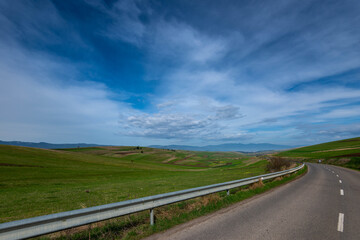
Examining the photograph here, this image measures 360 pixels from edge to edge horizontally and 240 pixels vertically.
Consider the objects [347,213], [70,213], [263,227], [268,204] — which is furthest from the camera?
[268,204]

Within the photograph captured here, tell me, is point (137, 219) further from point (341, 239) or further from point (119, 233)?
point (341, 239)

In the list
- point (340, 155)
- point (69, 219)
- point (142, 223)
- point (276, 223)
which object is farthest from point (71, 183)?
point (340, 155)

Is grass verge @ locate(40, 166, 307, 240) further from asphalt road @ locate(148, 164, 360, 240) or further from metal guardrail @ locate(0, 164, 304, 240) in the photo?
metal guardrail @ locate(0, 164, 304, 240)

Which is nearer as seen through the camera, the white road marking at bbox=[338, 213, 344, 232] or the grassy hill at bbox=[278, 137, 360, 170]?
the white road marking at bbox=[338, 213, 344, 232]

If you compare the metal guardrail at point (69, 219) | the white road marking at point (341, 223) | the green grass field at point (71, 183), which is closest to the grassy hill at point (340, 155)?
the green grass field at point (71, 183)

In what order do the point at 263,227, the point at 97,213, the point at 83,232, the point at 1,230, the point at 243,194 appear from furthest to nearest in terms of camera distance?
1. the point at 243,194
2. the point at 263,227
3. the point at 83,232
4. the point at 97,213
5. the point at 1,230

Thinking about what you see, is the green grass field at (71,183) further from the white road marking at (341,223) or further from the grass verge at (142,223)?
the white road marking at (341,223)

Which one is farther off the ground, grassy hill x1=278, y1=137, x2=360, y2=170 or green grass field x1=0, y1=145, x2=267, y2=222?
grassy hill x1=278, y1=137, x2=360, y2=170

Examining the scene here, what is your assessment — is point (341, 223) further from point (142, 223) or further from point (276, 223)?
point (142, 223)

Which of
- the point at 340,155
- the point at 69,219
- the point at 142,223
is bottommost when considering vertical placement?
the point at 142,223

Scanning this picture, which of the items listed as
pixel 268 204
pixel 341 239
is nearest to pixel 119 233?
pixel 341 239

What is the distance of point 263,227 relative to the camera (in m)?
5.94

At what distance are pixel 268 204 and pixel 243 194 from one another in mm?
1906

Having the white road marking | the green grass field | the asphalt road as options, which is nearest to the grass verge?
the asphalt road
